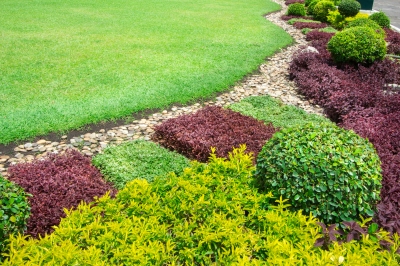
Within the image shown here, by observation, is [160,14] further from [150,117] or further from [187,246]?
[187,246]

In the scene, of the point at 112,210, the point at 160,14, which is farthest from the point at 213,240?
the point at 160,14

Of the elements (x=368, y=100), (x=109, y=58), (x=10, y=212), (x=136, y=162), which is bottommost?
(x=136, y=162)

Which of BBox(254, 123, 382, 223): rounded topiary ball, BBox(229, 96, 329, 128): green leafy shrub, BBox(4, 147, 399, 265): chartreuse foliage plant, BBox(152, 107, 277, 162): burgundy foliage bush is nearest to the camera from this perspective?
BBox(4, 147, 399, 265): chartreuse foliage plant

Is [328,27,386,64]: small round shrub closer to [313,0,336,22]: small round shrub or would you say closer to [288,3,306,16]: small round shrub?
[313,0,336,22]: small round shrub

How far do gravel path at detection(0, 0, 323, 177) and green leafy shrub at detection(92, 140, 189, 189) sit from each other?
387 millimetres

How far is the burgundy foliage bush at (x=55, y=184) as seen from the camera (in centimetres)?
407

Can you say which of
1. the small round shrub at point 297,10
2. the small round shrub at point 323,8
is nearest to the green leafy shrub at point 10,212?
the small round shrub at point 323,8

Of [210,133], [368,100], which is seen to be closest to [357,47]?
[368,100]

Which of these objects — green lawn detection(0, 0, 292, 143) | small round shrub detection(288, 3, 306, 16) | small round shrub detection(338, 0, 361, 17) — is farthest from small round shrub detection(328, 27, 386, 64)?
small round shrub detection(288, 3, 306, 16)

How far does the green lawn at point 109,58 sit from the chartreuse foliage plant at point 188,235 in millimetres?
3330

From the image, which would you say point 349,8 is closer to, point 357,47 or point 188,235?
point 357,47

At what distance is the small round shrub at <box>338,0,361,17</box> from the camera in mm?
16797

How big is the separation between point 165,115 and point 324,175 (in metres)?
4.04

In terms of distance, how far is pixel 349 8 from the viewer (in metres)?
16.9
